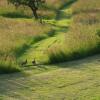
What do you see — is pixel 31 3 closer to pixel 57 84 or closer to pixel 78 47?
pixel 78 47

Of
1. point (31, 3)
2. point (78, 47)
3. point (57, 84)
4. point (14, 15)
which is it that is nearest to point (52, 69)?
point (57, 84)

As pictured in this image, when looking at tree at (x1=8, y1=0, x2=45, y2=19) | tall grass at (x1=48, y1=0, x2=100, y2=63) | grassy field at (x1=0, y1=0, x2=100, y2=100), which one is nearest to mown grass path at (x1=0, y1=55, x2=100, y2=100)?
Result: grassy field at (x1=0, y1=0, x2=100, y2=100)

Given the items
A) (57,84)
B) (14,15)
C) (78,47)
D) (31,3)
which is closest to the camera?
(57,84)

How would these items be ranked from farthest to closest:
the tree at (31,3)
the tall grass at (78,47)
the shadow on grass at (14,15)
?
the shadow on grass at (14,15) < the tree at (31,3) < the tall grass at (78,47)

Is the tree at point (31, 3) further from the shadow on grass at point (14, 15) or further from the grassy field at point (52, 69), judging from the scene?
the grassy field at point (52, 69)

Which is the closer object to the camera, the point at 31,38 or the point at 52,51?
the point at 52,51

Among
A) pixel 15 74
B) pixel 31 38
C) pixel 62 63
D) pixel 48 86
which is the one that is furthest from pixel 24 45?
pixel 48 86

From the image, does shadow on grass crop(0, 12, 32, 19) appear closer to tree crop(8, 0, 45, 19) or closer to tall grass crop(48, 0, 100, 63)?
tree crop(8, 0, 45, 19)

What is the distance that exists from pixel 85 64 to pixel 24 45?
27.8ft

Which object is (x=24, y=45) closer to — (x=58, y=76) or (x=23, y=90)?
(x=58, y=76)

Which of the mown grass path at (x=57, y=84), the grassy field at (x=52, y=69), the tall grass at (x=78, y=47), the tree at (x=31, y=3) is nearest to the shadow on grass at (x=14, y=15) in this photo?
the tree at (x=31, y=3)

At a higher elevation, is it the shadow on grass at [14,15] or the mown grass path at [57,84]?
the mown grass path at [57,84]

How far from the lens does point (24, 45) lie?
70.0ft

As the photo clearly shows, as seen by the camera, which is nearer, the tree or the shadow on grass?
the tree
